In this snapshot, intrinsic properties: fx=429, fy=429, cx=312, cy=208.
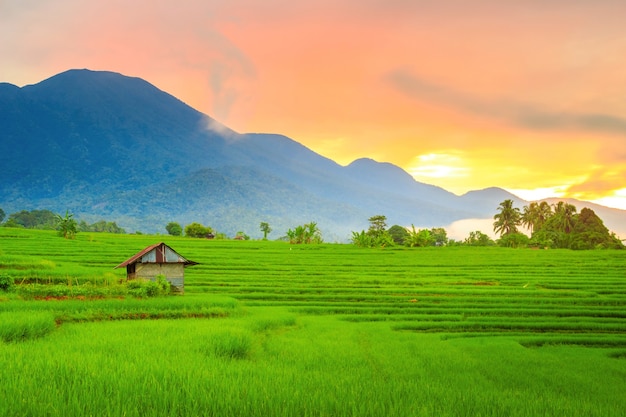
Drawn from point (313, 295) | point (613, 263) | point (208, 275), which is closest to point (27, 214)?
point (208, 275)

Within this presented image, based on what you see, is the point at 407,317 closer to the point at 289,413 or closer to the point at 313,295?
the point at 313,295

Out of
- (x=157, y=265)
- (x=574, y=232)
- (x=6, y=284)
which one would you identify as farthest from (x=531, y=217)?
(x=6, y=284)

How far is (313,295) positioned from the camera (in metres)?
26.8

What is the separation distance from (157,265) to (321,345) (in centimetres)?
1224

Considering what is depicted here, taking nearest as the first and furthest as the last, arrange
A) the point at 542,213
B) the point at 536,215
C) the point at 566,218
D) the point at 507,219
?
1. the point at 566,218
2. the point at 507,219
3. the point at 542,213
4. the point at 536,215

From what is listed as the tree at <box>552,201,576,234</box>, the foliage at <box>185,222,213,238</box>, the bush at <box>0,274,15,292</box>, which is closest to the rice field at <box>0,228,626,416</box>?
the bush at <box>0,274,15,292</box>

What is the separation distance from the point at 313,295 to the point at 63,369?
831 inches

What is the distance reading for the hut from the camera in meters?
21.9

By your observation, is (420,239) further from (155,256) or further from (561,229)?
(155,256)

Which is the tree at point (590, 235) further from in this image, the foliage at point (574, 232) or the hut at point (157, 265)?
the hut at point (157, 265)

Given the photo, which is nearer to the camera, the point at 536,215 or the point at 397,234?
the point at 536,215

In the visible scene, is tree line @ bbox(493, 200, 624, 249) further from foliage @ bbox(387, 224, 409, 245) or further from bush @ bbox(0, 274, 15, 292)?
bush @ bbox(0, 274, 15, 292)

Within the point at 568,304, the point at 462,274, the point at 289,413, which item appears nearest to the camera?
the point at 289,413

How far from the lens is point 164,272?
2216cm
